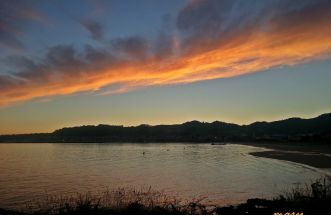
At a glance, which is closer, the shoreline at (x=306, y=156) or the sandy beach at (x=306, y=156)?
the shoreline at (x=306, y=156)

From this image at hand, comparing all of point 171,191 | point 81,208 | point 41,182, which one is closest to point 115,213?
point 81,208

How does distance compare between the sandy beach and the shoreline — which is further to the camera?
the sandy beach

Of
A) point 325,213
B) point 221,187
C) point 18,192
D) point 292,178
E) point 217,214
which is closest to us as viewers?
point 325,213

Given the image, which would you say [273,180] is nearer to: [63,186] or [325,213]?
[63,186]

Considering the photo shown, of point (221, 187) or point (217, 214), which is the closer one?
point (217, 214)

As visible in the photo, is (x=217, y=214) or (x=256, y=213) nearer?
(x=256, y=213)

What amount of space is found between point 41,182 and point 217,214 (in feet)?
101

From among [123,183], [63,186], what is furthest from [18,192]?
[123,183]

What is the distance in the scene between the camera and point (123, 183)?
46719mm

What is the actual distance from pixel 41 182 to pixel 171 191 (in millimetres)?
19032

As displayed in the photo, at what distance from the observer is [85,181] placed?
4841cm

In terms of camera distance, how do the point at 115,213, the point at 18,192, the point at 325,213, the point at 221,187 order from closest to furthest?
the point at 325,213
the point at 115,213
the point at 18,192
the point at 221,187

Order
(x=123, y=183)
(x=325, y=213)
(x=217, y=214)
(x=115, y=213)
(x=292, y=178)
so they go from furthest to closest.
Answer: (x=292, y=178) → (x=123, y=183) → (x=217, y=214) → (x=115, y=213) → (x=325, y=213)

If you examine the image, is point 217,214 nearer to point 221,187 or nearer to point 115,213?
point 115,213
